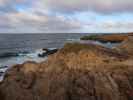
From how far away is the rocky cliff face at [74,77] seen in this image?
710 centimetres

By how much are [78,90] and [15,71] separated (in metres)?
2.89

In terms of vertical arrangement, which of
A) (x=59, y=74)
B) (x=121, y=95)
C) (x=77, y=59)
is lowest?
(x=121, y=95)

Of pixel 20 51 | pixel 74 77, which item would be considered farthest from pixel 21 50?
pixel 74 77

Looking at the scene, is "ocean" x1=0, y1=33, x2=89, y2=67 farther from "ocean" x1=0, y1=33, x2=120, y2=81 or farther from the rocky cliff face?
the rocky cliff face

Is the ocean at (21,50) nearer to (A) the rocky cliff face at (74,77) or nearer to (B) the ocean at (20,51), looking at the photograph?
(B) the ocean at (20,51)

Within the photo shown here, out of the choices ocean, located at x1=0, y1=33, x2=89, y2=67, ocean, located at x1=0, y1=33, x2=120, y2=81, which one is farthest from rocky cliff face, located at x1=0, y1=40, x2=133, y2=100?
ocean, located at x1=0, y1=33, x2=89, y2=67

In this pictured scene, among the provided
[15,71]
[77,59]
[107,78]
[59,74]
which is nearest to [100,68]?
[107,78]

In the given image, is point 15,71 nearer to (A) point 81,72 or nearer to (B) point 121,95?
(A) point 81,72

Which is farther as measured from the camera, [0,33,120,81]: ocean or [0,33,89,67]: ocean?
[0,33,89,67]: ocean

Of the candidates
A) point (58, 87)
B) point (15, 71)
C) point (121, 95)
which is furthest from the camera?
point (15, 71)

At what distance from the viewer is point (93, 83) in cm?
718

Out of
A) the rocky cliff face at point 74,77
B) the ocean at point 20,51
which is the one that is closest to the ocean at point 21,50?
the ocean at point 20,51

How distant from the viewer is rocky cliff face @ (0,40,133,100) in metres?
7.10

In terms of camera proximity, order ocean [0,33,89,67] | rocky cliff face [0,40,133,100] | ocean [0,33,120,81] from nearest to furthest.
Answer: rocky cliff face [0,40,133,100]
ocean [0,33,120,81]
ocean [0,33,89,67]
